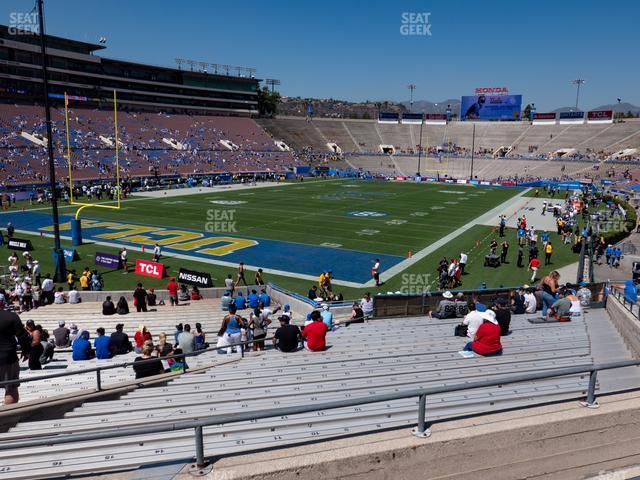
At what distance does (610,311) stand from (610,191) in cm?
4924

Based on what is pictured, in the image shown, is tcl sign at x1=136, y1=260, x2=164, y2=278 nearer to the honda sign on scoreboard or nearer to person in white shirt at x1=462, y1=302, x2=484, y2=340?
person in white shirt at x1=462, y1=302, x2=484, y2=340

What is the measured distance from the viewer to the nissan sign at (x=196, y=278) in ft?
63.2

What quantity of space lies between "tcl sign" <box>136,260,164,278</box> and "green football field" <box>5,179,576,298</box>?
0.35 metres

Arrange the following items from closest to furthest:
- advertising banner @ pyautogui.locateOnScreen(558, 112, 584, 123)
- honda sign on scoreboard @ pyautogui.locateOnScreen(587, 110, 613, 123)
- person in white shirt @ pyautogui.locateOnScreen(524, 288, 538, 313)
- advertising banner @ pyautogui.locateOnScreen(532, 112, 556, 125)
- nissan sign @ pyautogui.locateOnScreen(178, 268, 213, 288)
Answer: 1. person in white shirt @ pyautogui.locateOnScreen(524, 288, 538, 313)
2. nissan sign @ pyautogui.locateOnScreen(178, 268, 213, 288)
3. honda sign on scoreboard @ pyautogui.locateOnScreen(587, 110, 613, 123)
4. advertising banner @ pyautogui.locateOnScreen(558, 112, 584, 123)
5. advertising banner @ pyautogui.locateOnScreen(532, 112, 556, 125)

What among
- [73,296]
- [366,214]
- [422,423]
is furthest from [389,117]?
[422,423]

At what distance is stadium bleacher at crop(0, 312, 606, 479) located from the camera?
13.7 ft

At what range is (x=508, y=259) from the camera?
24.8 metres

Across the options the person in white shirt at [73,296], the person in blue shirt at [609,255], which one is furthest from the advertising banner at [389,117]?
the person in white shirt at [73,296]

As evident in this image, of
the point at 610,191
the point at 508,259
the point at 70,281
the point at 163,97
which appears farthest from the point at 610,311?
the point at 163,97

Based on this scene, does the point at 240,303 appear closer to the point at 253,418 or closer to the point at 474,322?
the point at 474,322

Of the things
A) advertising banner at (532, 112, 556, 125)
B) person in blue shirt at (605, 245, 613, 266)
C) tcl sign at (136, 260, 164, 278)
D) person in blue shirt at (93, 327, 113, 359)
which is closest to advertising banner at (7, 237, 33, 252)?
tcl sign at (136, 260, 164, 278)

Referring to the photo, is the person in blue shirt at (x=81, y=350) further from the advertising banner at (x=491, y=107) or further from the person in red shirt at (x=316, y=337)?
the advertising banner at (x=491, y=107)

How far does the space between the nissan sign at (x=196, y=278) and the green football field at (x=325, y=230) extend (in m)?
A: 1.34

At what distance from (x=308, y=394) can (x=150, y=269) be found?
16.7m
